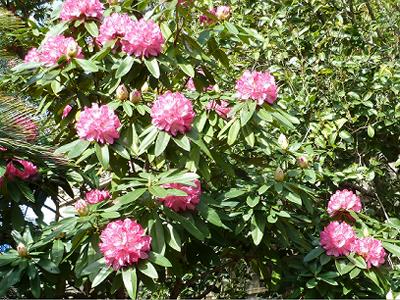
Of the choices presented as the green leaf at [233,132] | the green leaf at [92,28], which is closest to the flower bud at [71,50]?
the green leaf at [92,28]

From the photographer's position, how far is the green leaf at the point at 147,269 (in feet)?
5.26

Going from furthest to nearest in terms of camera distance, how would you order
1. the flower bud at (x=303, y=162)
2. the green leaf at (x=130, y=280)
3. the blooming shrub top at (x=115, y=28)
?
the flower bud at (x=303, y=162), the blooming shrub top at (x=115, y=28), the green leaf at (x=130, y=280)

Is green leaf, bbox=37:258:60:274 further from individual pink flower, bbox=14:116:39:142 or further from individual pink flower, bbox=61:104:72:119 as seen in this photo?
individual pink flower, bbox=61:104:72:119

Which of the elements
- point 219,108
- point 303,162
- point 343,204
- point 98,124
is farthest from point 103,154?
point 343,204

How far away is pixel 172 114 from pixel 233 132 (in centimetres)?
25

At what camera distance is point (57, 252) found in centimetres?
180

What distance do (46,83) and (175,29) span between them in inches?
20.8

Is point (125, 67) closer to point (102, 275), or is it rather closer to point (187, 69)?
point (187, 69)

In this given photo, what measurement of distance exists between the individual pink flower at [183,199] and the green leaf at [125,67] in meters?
0.42

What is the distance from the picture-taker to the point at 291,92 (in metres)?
2.80

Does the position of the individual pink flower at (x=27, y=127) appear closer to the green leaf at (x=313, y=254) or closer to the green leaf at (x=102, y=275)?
the green leaf at (x=102, y=275)

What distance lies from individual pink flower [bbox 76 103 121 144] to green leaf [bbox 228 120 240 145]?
15.1 inches

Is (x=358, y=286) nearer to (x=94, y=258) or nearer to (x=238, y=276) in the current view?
(x=94, y=258)

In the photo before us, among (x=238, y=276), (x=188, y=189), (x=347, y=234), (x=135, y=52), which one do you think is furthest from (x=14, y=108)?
(x=238, y=276)
